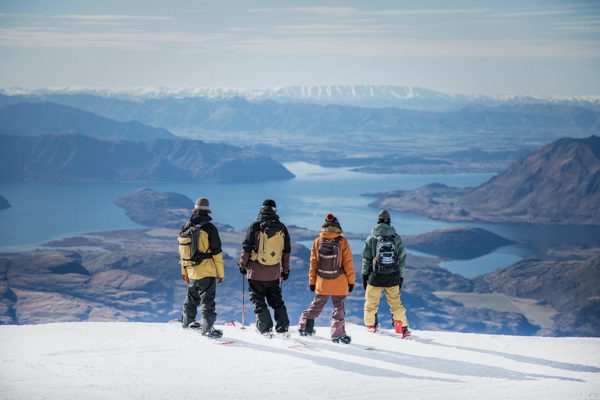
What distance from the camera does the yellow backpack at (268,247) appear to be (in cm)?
1069

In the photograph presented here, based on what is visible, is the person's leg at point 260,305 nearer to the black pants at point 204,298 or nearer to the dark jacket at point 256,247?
the dark jacket at point 256,247

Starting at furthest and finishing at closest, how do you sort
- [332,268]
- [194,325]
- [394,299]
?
[194,325] → [394,299] → [332,268]

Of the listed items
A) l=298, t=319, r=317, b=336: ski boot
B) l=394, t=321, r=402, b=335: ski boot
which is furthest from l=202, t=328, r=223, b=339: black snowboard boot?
l=394, t=321, r=402, b=335: ski boot

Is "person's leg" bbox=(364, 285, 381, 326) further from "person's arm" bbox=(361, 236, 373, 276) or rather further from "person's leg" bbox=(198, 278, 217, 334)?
"person's leg" bbox=(198, 278, 217, 334)

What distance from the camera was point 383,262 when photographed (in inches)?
431

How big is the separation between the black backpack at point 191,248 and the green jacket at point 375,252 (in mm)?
2381

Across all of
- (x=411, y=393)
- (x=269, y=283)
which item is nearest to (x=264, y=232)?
(x=269, y=283)

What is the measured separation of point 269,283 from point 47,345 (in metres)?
3.38

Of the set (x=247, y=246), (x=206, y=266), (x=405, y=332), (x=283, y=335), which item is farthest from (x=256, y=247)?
(x=405, y=332)

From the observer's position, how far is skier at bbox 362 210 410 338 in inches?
428

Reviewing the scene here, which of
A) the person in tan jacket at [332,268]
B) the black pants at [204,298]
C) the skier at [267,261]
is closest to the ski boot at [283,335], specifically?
the skier at [267,261]

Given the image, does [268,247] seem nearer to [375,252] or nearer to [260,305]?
[260,305]

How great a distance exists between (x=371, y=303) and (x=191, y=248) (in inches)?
116

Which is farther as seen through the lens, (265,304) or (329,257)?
(265,304)
